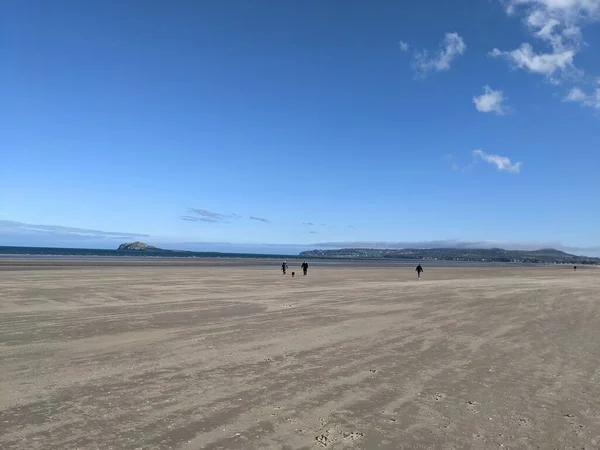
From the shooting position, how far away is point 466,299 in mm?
21297

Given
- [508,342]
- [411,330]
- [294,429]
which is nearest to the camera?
[294,429]

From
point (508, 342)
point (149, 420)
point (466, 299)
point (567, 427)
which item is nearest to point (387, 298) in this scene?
point (466, 299)

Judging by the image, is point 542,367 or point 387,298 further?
point 387,298

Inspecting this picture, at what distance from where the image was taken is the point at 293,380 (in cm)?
761

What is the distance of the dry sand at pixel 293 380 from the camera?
541cm

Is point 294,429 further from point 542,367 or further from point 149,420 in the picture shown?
point 542,367

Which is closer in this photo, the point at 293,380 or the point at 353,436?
the point at 353,436

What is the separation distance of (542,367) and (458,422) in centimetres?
417

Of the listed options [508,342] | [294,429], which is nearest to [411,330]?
[508,342]

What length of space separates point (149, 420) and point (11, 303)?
48.5ft

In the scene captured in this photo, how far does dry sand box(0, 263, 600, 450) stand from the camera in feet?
17.7

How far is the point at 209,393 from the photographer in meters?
6.82

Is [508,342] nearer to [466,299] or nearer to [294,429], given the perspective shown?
[294,429]

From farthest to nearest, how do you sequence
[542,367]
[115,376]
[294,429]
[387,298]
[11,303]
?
[387,298]
[11,303]
[542,367]
[115,376]
[294,429]
